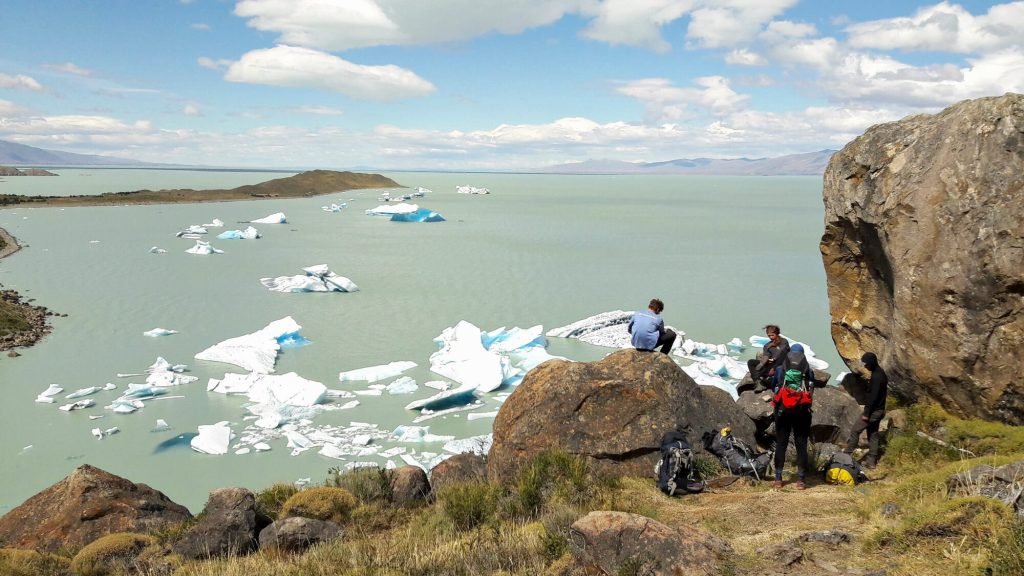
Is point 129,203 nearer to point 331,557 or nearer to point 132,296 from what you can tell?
point 132,296

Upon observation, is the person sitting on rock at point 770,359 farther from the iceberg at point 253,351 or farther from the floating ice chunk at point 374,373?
the iceberg at point 253,351

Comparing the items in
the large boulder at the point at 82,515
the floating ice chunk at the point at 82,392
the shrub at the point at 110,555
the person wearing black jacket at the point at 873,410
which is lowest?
the floating ice chunk at the point at 82,392

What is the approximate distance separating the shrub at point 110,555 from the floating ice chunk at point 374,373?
28.2 feet

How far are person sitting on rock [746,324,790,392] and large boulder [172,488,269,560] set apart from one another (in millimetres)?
5686

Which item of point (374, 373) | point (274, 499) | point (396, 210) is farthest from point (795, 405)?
point (396, 210)

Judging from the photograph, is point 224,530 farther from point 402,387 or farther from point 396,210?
point 396,210

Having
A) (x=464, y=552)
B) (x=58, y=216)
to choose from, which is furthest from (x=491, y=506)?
(x=58, y=216)

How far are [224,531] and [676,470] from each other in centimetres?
Result: 411

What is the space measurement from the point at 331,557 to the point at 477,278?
23965mm

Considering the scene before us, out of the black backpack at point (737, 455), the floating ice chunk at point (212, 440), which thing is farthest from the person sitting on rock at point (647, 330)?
the floating ice chunk at point (212, 440)

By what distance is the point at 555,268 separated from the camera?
3184cm

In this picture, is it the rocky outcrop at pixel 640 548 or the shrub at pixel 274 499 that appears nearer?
the rocky outcrop at pixel 640 548

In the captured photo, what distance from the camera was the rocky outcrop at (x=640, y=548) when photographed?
426 centimetres

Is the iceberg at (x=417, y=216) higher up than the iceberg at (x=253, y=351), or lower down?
higher up
